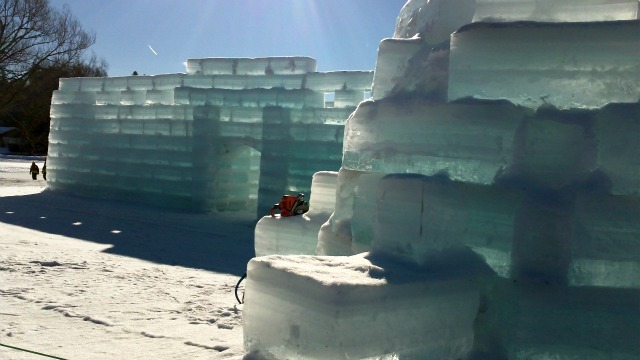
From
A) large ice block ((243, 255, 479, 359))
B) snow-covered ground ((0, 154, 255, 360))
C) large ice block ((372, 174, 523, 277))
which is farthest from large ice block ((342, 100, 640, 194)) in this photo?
snow-covered ground ((0, 154, 255, 360))

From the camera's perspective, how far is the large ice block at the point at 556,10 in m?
2.99

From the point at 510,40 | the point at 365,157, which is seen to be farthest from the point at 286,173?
the point at 510,40

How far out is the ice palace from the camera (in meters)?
2.59

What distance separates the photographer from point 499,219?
286cm

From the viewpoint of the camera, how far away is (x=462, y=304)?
281 centimetres

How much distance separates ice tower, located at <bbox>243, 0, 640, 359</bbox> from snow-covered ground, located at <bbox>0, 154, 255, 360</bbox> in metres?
1.29

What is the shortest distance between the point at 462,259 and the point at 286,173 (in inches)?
327

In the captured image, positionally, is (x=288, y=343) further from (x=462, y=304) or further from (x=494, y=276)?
(x=494, y=276)

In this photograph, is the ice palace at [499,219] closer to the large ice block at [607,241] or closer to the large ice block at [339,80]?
the large ice block at [607,241]

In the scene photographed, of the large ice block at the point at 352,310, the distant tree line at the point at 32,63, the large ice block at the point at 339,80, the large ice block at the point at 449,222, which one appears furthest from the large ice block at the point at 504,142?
the distant tree line at the point at 32,63

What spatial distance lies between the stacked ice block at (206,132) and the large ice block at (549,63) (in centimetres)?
750

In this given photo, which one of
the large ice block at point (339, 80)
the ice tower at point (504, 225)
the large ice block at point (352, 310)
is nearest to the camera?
the large ice block at point (352, 310)

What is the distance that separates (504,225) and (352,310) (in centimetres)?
95

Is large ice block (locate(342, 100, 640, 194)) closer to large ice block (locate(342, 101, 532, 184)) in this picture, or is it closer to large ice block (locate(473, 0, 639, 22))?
large ice block (locate(342, 101, 532, 184))
